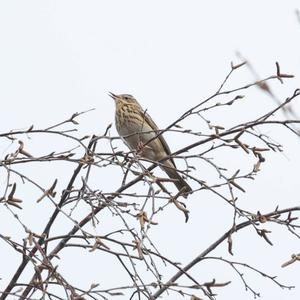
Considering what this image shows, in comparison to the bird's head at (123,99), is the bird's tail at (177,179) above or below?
below

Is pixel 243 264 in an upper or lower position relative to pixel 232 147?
lower

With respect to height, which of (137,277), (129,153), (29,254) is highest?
(129,153)

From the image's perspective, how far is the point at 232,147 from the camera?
4152 millimetres

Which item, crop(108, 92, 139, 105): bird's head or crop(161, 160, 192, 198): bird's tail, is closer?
crop(161, 160, 192, 198): bird's tail

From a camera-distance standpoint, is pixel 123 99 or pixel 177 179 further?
pixel 123 99

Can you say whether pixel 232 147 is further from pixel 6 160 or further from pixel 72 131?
pixel 6 160

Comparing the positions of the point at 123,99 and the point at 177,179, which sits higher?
the point at 123,99

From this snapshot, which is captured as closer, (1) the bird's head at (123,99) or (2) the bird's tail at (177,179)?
(2) the bird's tail at (177,179)

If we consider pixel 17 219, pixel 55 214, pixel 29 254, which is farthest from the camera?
pixel 55 214

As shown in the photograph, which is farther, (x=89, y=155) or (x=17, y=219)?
(x=89, y=155)

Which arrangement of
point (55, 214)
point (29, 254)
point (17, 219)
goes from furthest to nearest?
point (55, 214) < point (29, 254) < point (17, 219)

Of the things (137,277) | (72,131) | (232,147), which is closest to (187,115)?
(232,147)

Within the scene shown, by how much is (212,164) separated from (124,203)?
518 mm

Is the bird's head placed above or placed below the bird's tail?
above
